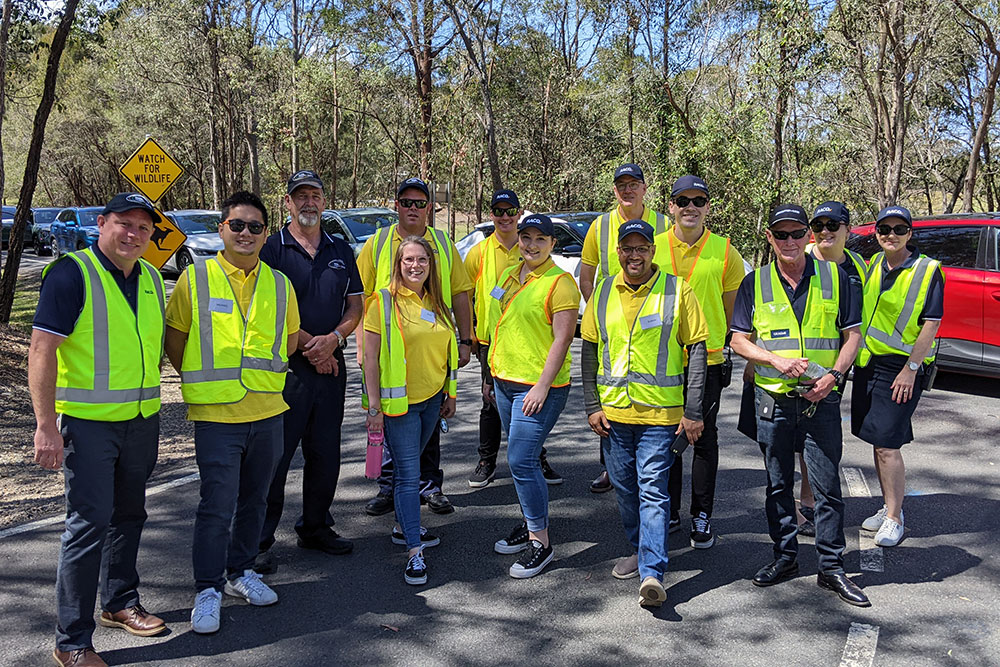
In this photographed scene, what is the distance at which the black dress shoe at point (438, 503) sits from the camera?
552 cm

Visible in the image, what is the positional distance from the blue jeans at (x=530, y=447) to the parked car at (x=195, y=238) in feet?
49.1

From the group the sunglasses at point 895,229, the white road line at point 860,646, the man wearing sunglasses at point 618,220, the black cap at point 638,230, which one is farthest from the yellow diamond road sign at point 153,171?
the white road line at point 860,646

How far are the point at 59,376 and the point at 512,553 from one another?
254 centimetres

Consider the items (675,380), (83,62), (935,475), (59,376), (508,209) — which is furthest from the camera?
(83,62)

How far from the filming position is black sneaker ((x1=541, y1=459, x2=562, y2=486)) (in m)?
6.13

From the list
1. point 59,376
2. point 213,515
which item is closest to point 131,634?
point 213,515

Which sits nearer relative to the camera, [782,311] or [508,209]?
[782,311]

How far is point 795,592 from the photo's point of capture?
171 inches

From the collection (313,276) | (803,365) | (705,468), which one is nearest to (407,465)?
(313,276)

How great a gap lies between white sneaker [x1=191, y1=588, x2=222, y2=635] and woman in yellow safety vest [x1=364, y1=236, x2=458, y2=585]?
3.14 ft

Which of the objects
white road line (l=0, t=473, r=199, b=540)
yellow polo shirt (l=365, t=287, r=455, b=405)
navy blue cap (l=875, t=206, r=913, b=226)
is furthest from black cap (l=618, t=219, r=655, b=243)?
white road line (l=0, t=473, r=199, b=540)

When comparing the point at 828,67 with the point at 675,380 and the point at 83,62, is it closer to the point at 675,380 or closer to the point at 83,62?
the point at 675,380

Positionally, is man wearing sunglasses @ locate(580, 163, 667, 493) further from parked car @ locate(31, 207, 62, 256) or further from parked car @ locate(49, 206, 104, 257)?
parked car @ locate(31, 207, 62, 256)

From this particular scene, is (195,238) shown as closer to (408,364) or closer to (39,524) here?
(39,524)
